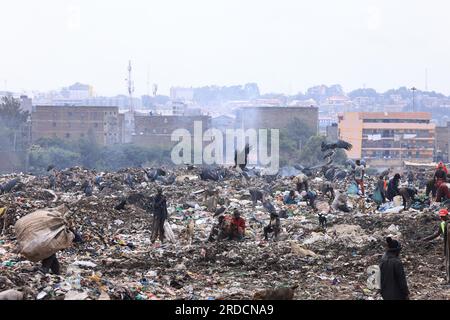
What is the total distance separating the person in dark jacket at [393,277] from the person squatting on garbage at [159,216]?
249 inches

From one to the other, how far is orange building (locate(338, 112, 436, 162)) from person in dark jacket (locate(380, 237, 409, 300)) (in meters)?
66.0

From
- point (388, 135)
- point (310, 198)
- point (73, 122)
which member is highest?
point (310, 198)

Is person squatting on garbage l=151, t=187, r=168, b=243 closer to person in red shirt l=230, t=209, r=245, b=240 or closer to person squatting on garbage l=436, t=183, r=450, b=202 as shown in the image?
person in red shirt l=230, t=209, r=245, b=240

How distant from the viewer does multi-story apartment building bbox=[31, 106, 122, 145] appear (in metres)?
70.2

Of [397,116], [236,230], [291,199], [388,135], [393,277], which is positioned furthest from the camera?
[397,116]

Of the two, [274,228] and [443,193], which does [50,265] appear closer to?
[274,228]

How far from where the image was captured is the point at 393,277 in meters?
8.28

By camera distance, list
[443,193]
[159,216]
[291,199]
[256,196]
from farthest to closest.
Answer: [256,196] → [291,199] → [443,193] → [159,216]

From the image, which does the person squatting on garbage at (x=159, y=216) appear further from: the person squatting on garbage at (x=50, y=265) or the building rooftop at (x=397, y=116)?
the building rooftop at (x=397, y=116)

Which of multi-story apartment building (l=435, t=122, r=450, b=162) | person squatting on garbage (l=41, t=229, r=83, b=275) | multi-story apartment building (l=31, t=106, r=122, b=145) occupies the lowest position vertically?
multi-story apartment building (l=435, t=122, r=450, b=162)

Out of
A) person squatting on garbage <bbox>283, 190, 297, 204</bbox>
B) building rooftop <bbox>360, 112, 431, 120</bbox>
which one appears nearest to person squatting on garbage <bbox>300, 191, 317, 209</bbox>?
person squatting on garbage <bbox>283, 190, 297, 204</bbox>

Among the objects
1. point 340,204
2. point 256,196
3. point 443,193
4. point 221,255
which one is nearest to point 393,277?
point 221,255

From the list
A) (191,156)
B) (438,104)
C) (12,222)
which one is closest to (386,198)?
(12,222)

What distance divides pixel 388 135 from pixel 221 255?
209 feet
